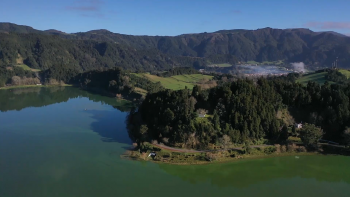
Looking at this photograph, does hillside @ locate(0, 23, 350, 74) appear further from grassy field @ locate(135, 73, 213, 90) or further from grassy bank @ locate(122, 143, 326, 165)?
grassy bank @ locate(122, 143, 326, 165)

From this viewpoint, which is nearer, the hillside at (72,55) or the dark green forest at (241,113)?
the dark green forest at (241,113)

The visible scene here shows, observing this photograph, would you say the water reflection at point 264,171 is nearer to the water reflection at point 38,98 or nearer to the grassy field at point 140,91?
the water reflection at point 38,98

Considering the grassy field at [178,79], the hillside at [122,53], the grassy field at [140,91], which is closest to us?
the grassy field at [140,91]

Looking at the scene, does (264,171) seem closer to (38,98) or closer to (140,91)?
(140,91)

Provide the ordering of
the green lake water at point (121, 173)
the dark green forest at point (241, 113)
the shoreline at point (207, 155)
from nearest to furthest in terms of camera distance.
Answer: the green lake water at point (121, 173) → the shoreline at point (207, 155) → the dark green forest at point (241, 113)

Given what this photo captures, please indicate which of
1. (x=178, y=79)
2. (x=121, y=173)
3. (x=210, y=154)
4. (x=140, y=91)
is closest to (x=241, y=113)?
(x=210, y=154)

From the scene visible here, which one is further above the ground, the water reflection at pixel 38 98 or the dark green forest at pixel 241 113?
the dark green forest at pixel 241 113

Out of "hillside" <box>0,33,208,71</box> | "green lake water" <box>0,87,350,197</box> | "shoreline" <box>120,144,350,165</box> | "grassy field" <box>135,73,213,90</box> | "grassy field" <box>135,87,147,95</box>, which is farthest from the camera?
"hillside" <box>0,33,208,71</box>

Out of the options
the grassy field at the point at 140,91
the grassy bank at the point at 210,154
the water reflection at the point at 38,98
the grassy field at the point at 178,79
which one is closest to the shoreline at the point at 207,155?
the grassy bank at the point at 210,154

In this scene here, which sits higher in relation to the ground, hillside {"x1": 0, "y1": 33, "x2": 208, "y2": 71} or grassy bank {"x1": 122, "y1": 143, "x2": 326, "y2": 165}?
hillside {"x1": 0, "y1": 33, "x2": 208, "y2": 71}

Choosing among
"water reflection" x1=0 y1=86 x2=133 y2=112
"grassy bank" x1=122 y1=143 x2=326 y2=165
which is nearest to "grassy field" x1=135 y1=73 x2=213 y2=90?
"water reflection" x1=0 y1=86 x2=133 y2=112
